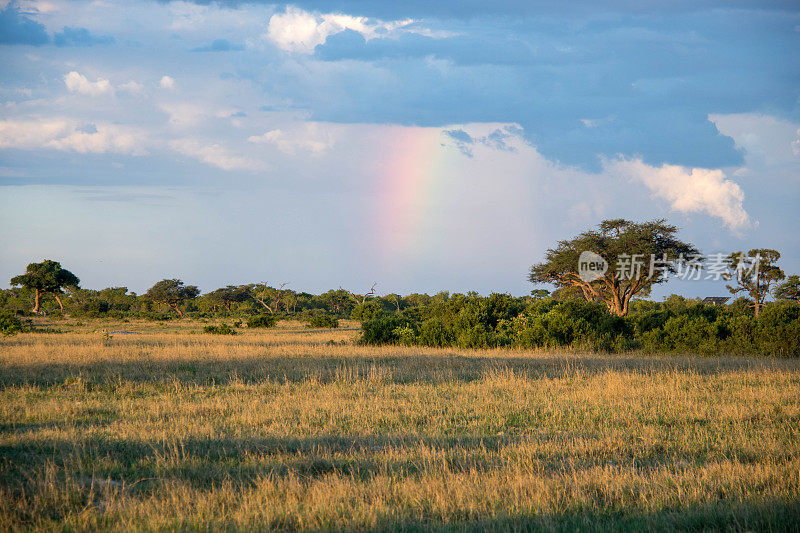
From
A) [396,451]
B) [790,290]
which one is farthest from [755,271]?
[396,451]

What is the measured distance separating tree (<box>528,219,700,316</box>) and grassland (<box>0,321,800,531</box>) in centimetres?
2860

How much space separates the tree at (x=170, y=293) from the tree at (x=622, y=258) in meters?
43.2

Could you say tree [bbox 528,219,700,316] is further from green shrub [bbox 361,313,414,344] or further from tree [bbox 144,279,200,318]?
tree [bbox 144,279,200,318]

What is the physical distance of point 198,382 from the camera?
13.5m

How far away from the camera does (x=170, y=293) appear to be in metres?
67.2

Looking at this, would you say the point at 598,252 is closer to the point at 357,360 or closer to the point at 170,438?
the point at 357,360

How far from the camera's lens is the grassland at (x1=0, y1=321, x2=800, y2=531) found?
528 centimetres

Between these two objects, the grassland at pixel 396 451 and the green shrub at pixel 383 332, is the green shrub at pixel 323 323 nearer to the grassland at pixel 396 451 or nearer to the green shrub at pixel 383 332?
the green shrub at pixel 383 332

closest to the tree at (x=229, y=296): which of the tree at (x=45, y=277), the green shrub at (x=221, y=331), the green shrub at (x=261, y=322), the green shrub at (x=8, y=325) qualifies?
the tree at (x=45, y=277)

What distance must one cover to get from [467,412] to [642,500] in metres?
4.64

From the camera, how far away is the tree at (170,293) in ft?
219

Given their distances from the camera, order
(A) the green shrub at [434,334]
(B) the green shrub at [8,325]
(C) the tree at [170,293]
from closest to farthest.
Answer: (A) the green shrub at [434,334]
(B) the green shrub at [8,325]
(C) the tree at [170,293]

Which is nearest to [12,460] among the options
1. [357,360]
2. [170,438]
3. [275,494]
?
[170,438]
